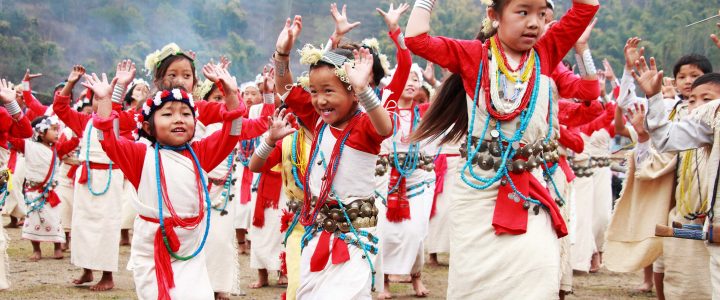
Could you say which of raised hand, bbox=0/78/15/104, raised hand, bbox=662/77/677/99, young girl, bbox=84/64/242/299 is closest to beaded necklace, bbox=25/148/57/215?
raised hand, bbox=0/78/15/104

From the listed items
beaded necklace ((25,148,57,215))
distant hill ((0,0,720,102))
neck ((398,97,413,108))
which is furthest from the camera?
distant hill ((0,0,720,102))

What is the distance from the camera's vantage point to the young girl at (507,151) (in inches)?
190

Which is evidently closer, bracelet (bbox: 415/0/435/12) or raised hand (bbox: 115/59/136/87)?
bracelet (bbox: 415/0/435/12)

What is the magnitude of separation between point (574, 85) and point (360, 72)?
52.4 inches

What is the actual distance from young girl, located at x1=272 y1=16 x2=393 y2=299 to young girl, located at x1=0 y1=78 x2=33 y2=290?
3.54 metres

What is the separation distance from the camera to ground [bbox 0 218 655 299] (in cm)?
896

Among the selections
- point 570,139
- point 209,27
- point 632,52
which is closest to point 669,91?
point 570,139

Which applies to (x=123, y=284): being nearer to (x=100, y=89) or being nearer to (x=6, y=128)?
(x=6, y=128)

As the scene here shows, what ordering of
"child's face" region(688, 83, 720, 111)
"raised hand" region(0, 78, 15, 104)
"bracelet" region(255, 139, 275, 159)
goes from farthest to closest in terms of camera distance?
"raised hand" region(0, 78, 15, 104), "child's face" region(688, 83, 720, 111), "bracelet" region(255, 139, 275, 159)

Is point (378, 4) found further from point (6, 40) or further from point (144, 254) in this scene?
point (144, 254)

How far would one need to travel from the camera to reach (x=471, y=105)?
505 cm

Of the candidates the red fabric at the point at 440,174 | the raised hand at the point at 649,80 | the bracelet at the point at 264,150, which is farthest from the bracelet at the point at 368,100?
the red fabric at the point at 440,174

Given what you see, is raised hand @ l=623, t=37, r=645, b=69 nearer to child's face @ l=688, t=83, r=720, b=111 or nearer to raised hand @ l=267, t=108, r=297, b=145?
child's face @ l=688, t=83, r=720, b=111

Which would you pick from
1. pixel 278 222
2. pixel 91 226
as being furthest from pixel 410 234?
pixel 91 226
